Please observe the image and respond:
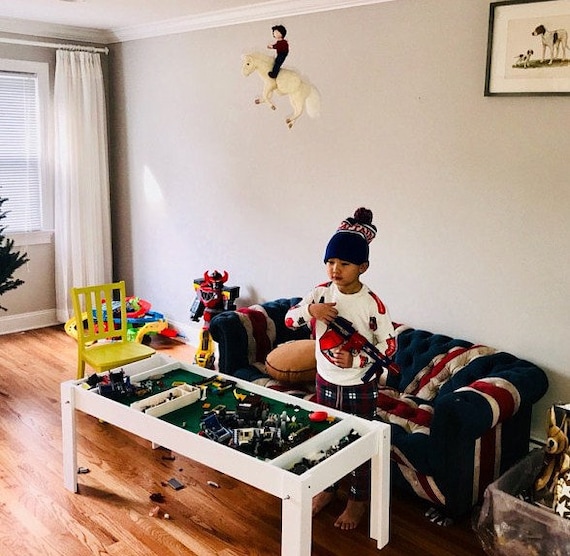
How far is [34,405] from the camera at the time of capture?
165 inches

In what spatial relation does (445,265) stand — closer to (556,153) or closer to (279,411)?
(556,153)

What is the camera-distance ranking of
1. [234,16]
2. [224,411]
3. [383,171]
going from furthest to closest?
→ [234,16] → [383,171] → [224,411]

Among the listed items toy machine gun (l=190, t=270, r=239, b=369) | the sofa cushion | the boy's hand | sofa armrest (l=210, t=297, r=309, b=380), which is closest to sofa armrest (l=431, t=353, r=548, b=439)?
the boy's hand

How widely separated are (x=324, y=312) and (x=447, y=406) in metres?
0.63

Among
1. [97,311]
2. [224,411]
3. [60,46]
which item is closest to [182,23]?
[60,46]

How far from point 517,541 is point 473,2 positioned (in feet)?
7.96

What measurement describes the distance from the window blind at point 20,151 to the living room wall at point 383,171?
0.85 metres

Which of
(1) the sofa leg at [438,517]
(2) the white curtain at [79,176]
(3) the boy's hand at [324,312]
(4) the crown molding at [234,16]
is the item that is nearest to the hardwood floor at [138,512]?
(1) the sofa leg at [438,517]

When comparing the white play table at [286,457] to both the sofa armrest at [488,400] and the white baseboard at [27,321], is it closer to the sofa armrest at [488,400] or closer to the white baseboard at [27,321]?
the sofa armrest at [488,400]

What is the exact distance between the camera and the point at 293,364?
3.54 metres

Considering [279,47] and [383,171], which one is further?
[383,171]

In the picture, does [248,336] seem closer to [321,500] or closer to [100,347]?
[100,347]

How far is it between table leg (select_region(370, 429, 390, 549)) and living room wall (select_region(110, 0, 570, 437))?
1058 mm

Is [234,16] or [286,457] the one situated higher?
[234,16]
